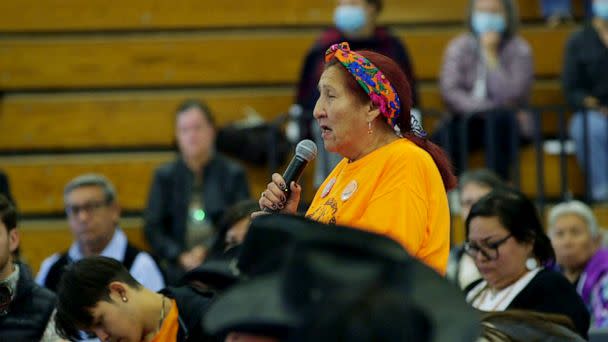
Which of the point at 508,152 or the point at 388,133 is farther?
the point at 508,152

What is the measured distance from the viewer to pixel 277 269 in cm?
195

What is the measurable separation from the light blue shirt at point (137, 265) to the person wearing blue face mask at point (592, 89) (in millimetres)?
3061

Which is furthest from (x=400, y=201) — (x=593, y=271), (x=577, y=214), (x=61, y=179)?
(x=61, y=179)

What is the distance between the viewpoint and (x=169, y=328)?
377 cm

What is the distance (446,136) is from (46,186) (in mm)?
2715

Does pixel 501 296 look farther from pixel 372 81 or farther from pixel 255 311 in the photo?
pixel 255 311

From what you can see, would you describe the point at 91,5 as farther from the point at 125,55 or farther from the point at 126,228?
the point at 126,228

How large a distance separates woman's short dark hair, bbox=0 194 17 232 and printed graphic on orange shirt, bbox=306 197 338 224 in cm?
163

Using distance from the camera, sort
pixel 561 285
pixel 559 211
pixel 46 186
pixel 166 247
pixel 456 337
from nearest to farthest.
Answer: pixel 456 337
pixel 561 285
pixel 559 211
pixel 166 247
pixel 46 186

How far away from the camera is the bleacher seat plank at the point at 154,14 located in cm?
826

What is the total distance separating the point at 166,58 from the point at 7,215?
3811 millimetres

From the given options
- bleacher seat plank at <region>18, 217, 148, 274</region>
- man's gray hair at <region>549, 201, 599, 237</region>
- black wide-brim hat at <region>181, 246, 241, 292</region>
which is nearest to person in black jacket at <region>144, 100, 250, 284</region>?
bleacher seat plank at <region>18, 217, 148, 274</region>

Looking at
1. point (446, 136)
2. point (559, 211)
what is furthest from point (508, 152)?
point (559, 211)

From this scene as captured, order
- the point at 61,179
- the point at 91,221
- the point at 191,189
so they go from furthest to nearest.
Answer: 1. the point at 61,179
2. the point at 191,189
3. the point at 91,221
